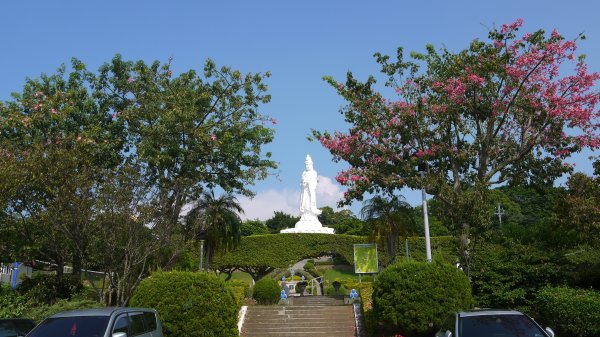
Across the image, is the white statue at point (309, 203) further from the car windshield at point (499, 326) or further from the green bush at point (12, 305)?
the car windshield at point (499, 326)

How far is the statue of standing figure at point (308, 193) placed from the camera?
4256 centimetres

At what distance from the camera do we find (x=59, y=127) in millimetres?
22188

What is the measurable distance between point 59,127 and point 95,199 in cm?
659

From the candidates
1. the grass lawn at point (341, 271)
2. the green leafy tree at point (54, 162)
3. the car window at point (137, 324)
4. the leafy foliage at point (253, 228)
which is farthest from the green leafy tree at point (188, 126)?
the leafy foliage at point (253, 228)

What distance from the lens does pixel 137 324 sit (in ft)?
33.1

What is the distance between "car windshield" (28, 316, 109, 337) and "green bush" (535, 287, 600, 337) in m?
11.3

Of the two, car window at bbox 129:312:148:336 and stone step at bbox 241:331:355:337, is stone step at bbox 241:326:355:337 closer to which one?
stone step at bbox 241:331:355:337

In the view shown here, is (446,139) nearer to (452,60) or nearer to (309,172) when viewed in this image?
(452,60)

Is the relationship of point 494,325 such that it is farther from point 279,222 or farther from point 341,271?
point 279,222

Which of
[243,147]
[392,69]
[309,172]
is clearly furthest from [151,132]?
[309,172]

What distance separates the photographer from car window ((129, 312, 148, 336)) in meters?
9.78

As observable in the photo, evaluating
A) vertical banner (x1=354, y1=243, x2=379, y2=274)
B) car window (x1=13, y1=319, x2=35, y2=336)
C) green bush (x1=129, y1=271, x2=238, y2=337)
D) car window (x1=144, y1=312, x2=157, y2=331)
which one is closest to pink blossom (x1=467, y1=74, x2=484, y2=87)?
vertical banner (x1=354, y1=243, x2=379, y2=274)

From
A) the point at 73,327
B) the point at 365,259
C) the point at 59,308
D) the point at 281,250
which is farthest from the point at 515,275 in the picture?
the point at 281,250

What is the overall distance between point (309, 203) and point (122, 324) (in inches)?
1326
